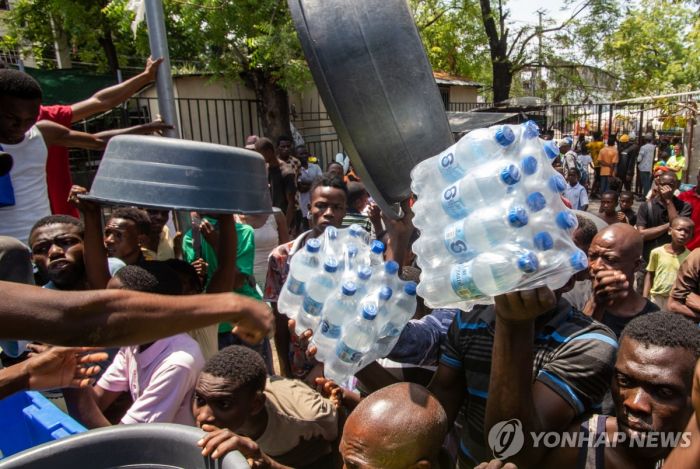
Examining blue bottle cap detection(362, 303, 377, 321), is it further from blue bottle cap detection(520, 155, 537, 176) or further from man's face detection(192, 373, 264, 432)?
blue bottle cap detection(520, 155, 537, 176)

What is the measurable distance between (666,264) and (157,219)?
158 inches

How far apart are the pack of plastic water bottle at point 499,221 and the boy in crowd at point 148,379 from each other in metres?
1.22

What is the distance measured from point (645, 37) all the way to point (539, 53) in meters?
3.64

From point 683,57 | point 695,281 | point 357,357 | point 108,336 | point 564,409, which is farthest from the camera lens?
point 683,57

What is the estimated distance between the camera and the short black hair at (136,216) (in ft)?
10.8

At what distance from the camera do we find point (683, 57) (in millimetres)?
17344

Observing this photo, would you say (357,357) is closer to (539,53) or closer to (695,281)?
(695,281)

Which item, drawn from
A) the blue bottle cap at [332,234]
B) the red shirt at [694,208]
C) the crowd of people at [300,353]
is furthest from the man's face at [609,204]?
the blue bottle cap at [332,234]

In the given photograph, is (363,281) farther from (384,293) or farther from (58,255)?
(58,255)

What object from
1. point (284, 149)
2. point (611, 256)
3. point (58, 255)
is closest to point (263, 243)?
point (58, 255)

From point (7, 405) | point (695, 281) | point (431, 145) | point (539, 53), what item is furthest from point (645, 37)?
point (7, 405)

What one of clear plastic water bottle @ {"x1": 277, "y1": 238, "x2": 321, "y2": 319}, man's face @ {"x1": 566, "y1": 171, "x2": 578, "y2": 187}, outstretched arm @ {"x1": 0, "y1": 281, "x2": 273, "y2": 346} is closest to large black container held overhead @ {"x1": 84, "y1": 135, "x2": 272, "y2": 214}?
clear plastic water bottle @ {"x1": 277, "y1": 238, "x2": 321, "y2": 319}

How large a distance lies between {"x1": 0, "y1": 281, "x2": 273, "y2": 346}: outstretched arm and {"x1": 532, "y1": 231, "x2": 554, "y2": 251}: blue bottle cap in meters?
0.79

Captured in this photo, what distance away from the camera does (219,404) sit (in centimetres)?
220
